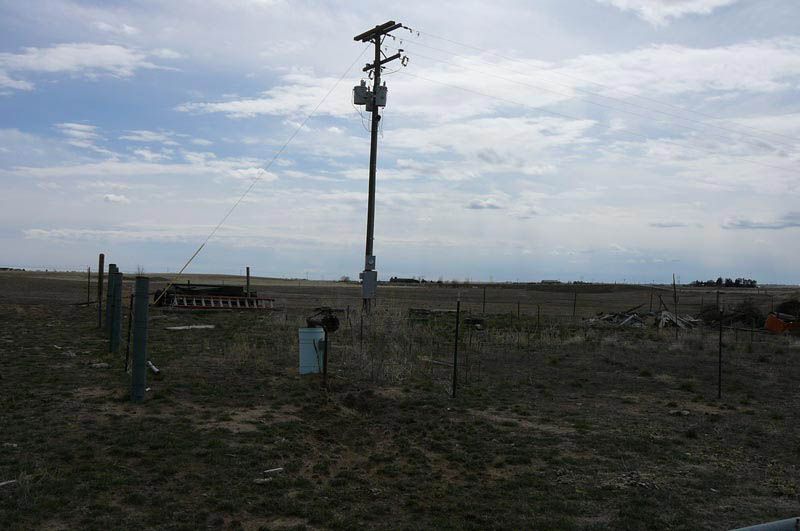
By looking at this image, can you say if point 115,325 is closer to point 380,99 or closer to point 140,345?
point 140,345

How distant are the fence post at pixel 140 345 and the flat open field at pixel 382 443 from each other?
0.33 m

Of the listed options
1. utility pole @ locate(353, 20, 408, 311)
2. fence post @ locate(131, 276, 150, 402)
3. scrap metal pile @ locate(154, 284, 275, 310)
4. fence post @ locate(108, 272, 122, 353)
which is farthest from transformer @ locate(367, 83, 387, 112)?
fence post @ locate(131, 276, 150, 402)

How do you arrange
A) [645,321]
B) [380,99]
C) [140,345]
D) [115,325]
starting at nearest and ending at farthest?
[140,345] → [115,325] → [380,99] → [645,321]

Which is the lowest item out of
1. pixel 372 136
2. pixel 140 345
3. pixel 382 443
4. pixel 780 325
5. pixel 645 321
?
pixel 382 443

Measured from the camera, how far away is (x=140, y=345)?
9734 mm

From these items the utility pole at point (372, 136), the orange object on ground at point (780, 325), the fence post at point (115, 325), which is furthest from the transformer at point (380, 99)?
the orange object on ground at point (780, 325)

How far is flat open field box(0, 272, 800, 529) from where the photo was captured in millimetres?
6195

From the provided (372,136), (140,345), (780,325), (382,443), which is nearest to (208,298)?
(372,136)

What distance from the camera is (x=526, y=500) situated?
674 cm

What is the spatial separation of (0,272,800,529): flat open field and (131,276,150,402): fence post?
0.33m

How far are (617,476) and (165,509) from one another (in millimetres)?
4877

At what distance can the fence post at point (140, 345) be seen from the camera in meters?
9.71

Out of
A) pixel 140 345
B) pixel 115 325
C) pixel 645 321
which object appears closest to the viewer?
pixel 140 345

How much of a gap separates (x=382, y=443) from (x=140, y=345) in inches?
152
